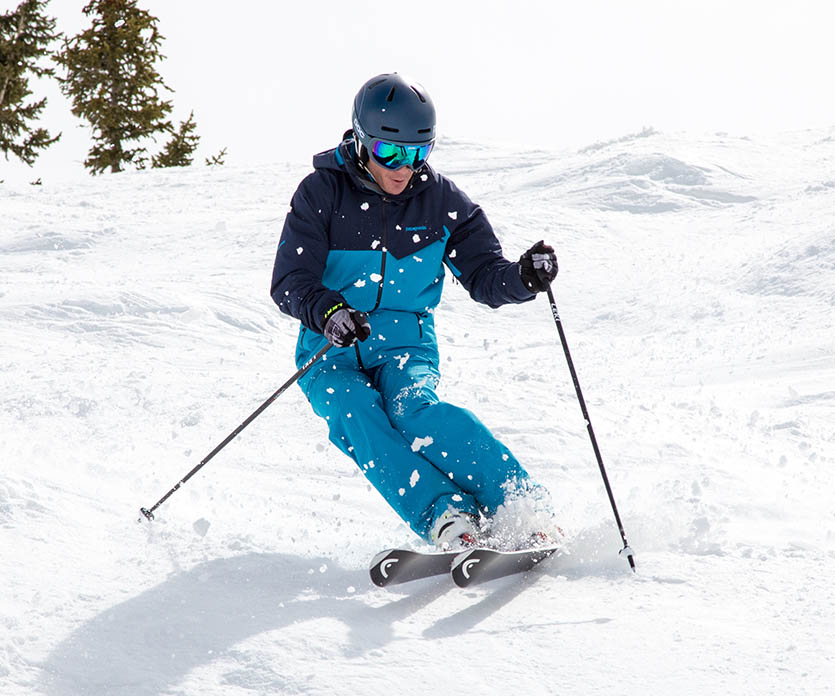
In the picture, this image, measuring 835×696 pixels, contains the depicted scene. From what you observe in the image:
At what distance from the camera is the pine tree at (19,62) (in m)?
25.7

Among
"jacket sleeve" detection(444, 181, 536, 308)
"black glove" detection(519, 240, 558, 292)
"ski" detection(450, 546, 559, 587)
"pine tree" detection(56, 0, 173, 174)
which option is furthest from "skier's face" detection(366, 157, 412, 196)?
"pine tree" detection(56, 0, 173, 174)

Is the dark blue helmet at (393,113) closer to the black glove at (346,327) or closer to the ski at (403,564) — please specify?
the black glove at (346,327)

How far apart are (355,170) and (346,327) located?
796mm

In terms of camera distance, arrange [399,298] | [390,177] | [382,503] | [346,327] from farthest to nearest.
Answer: [382,503], [399,298], [390,177], [346,327]

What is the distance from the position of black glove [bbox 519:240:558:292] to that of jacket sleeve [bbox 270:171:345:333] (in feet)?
2.52

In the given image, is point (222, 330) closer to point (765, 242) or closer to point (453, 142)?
point (765, 242)

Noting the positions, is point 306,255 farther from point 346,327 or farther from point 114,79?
point 114,79

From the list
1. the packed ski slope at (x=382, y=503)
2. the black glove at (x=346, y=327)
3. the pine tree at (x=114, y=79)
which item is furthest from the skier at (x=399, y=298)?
the pine tree at (x=114, y=79)

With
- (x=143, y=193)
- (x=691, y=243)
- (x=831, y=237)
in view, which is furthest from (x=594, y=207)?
(x=143, y=193)

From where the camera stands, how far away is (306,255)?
12.2 ft

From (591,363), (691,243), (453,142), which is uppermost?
(453,142)

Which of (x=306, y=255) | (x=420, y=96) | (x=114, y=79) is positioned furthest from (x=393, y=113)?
(x=114, y=79)

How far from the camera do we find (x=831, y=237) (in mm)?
10352

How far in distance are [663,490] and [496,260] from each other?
135 cm
